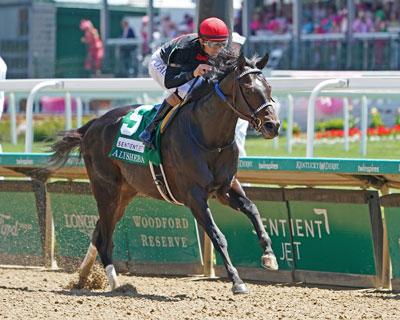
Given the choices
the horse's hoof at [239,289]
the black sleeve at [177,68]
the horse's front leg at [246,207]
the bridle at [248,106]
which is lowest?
the horse's hoof at [239,289]

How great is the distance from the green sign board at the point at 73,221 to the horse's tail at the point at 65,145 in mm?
652

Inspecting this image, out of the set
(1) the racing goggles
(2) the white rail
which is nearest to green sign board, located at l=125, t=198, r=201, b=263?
(2) the white rail

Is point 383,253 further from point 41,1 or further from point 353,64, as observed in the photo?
point 41,1

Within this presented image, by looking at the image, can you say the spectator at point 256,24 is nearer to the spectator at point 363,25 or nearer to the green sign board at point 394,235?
the spectator at point 363,25

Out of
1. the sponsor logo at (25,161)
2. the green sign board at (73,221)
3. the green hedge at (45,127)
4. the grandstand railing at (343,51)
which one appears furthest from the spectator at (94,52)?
the sponsor logo at (25,161)

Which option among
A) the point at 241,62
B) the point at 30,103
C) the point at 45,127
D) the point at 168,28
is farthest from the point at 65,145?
the point at 168,28

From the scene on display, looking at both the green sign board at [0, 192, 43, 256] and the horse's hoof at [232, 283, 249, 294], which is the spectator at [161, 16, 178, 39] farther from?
the horse's hoof at [232, 283, 249, 294]

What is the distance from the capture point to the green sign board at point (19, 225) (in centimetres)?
926

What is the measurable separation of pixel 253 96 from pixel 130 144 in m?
1.32

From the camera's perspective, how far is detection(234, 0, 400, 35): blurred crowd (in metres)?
21.6

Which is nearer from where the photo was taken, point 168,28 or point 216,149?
point 216,149

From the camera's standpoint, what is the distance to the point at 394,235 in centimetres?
736

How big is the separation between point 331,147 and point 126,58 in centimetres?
937

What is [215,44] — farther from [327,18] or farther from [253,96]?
[327,18]
